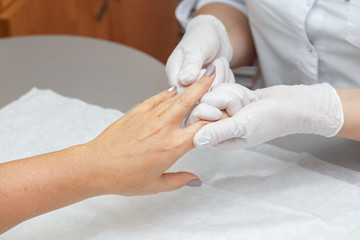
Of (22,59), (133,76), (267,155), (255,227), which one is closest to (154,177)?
(255,227)

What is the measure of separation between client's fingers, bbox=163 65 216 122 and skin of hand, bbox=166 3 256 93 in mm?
38

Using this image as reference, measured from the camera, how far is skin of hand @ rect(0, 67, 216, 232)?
2.68 ft

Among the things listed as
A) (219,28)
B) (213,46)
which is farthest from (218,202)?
(219,28)

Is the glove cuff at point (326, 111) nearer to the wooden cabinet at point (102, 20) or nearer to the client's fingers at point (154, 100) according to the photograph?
the client's fingers at point (154, 100)

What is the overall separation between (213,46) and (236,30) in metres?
0.24

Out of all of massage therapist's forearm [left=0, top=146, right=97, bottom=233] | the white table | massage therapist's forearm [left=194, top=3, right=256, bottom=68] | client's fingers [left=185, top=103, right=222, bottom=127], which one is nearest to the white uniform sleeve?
massage therapist's forearm [left=194, top=3, right=256, bottom=68]

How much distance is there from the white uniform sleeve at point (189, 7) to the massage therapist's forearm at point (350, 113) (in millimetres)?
553

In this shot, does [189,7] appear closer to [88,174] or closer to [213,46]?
[213,46]

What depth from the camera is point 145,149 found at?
86cm

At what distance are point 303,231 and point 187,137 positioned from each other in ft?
0.88

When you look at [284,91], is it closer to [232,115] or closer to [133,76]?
[232,115]

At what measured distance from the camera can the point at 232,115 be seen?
95 centimetres

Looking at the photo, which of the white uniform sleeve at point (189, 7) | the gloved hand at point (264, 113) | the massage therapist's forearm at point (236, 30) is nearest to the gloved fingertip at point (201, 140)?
the gloved hand at point (264, 113)

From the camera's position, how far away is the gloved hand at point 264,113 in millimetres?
898
